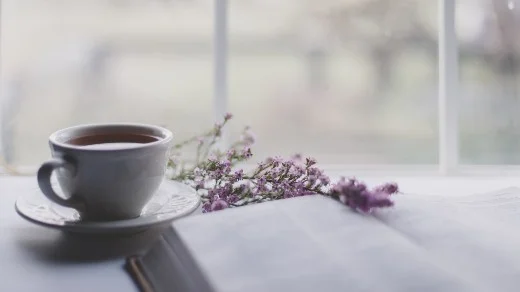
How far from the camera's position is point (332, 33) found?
1275mm

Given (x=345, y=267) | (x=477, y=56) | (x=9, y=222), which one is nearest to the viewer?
(x=345, y=267)

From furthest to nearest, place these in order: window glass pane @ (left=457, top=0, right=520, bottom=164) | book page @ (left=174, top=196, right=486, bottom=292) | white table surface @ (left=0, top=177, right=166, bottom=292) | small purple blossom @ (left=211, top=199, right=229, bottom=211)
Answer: window glass pane @ (left=457, top=0, right=520, bottom=164) < small purple blossom @ (left=211, top=199, right=229, bottom=211) < white table surface @ (left=0, top=177, right=166, bottom=292) < book page @ (left=174, top=196, right=486, bottom=292)

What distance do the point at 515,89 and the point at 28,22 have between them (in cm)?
89

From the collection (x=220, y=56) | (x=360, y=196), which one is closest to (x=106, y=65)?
(x=220, y=56)

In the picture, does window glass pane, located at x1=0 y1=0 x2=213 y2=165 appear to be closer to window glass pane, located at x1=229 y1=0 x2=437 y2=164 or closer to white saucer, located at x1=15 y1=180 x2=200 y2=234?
window glass pane, located at x1=229 y1=0 x2=437 y2=164

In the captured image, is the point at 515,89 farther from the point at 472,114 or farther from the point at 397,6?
the point at 397,6

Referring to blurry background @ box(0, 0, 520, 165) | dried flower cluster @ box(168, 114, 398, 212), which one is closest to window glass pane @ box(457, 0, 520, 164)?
blurry background @ box(0, 0, 520, 165)

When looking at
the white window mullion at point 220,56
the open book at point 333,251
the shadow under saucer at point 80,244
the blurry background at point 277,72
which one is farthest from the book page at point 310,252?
the blurry background at point 277,72

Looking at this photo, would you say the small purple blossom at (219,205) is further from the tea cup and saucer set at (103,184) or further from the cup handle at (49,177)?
the cup handle at (49,177)

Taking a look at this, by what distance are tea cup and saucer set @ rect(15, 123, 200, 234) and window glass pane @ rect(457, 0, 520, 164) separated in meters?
0.67

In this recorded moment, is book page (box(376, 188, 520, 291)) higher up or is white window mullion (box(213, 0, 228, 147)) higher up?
white window mullion (box(213, 0, 228, 147))

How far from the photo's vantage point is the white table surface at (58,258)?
0.62m

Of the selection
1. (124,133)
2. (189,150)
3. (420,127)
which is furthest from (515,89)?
(124,133)

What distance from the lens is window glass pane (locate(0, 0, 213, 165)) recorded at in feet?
4.06
